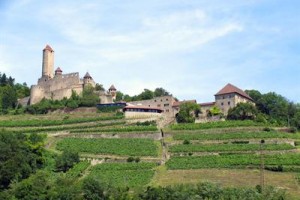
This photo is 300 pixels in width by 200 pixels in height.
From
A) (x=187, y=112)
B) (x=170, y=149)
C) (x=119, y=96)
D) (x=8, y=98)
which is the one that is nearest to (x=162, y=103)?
(x=187, y=112)

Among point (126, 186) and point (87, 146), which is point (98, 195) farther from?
point (87, 146)

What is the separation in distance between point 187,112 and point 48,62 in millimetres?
29845

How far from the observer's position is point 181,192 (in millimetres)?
44375

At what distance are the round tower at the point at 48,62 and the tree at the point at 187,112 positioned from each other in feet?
90.5

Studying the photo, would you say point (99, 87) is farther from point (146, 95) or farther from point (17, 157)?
point (17, 157)

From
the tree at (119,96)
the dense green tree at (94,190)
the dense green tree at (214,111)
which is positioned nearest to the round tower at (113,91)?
the tree at (119,96)

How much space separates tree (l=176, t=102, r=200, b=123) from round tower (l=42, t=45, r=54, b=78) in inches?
1086

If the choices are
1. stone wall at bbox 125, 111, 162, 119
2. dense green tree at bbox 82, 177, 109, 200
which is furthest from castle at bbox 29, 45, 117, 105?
dense green tree at bbox 82, 177, 109, 200

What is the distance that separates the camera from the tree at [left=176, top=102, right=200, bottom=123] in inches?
2965

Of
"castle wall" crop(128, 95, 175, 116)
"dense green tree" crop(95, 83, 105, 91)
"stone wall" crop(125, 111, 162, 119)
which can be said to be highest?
"dense green tree" crop(95, 83, 105, 91)

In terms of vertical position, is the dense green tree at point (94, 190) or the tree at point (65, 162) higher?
the tree at point (65, 162)

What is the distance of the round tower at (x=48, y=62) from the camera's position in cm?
9369

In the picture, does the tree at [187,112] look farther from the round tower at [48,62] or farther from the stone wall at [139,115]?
the round tower at [48,62]

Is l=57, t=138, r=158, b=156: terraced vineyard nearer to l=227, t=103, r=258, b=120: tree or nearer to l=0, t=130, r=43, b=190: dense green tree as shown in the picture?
l=0, t=130, r=43, b=190: dense green tree
